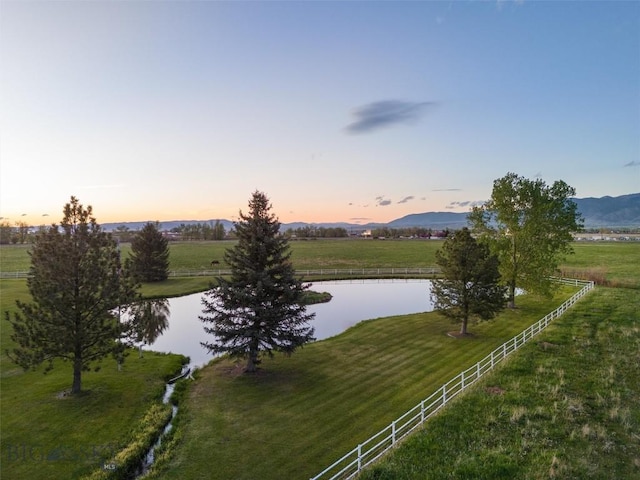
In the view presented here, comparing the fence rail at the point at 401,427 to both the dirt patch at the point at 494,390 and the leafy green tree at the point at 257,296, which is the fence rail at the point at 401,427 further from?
the leafy green tree at the point at 257,296

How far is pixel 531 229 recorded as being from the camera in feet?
120

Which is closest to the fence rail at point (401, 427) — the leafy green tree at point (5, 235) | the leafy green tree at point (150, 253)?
the leafy green tree at point (150, 253)

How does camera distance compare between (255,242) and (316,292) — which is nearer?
(255,242)

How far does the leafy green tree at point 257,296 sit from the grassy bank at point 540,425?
31.4ft

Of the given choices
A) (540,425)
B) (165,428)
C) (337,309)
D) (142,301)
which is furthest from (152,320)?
(540,425)

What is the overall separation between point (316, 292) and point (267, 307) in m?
27.1

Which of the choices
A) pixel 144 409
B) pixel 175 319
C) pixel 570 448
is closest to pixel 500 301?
pixel 570 448

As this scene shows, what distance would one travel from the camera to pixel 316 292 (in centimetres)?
4806

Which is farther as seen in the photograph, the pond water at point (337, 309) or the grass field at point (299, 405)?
the pond water at point (337, 309)

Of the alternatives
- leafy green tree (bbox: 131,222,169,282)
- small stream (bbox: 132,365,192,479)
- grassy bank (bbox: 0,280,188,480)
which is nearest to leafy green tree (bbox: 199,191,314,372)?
small stream (bbox: 132,365,192,479)

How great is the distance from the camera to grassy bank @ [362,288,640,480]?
39.8ft

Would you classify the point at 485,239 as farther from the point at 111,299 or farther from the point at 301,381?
the point at 111,299

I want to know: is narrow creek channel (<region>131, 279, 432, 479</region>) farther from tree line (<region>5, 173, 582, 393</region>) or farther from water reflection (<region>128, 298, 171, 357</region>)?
tree line (<region>5, 173, 582, 393</region>)

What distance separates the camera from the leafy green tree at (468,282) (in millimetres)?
27547
